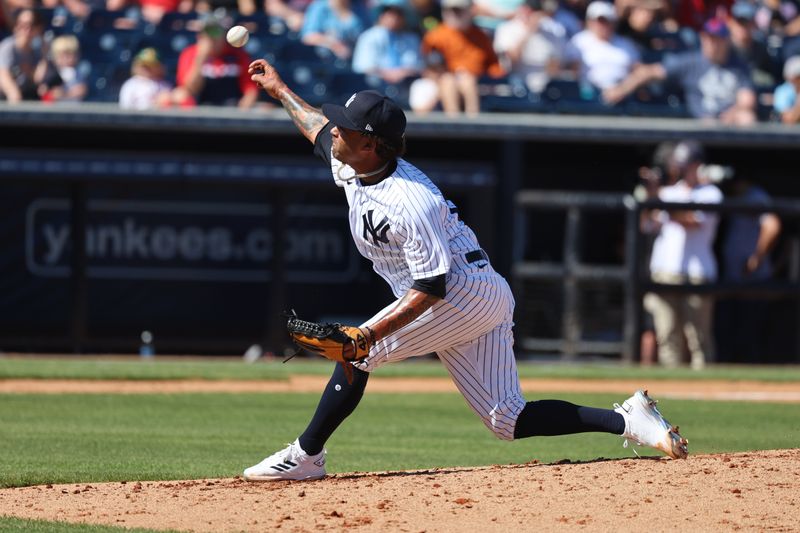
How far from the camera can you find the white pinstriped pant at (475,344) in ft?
16.3

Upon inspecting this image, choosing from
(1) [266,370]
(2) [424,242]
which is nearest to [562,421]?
(2) [424,242]

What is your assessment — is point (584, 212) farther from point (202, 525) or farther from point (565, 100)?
point (202, 525)

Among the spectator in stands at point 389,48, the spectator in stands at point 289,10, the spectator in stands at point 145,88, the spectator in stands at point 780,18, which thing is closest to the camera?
the spectator in stands at point 145,88

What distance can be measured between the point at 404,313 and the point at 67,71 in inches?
328

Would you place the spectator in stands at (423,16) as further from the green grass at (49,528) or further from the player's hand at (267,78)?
the green grass at (49,528)

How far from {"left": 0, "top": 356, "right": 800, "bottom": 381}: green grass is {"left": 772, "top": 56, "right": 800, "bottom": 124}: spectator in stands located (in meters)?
2.54

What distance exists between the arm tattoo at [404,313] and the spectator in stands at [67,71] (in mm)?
7963

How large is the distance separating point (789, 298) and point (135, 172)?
635cm

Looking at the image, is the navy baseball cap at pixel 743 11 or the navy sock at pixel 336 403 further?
the navy baseball cap at pixel 743 11

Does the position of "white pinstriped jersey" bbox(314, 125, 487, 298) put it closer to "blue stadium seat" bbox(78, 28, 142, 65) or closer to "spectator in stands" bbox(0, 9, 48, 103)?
"spectator in stands" bbox(0, 9, 48, 103)

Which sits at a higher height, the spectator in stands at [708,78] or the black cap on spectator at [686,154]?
the spectator in stands at [708,78]

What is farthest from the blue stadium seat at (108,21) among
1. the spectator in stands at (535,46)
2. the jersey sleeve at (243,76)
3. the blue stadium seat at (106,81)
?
the spectator in stands at (535,46)

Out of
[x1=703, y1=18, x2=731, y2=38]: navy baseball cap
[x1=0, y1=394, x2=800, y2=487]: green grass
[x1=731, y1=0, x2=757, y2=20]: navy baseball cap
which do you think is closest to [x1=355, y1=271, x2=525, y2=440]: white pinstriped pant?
→ [x1=0, y1=394, x2=800, y2=487]: green grass

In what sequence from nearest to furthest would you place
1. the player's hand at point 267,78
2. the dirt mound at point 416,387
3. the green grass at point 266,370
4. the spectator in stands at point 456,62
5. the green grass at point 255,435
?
1. the player's hand at point 267,78
2. the green grass at point 255,435
3. the dirt mound at point 416,387
4. the green grass at point 266,370
5. the spectator in stands at point 456,62
